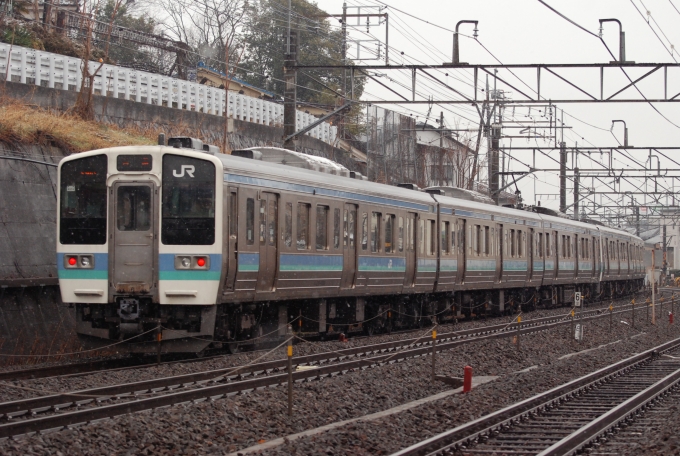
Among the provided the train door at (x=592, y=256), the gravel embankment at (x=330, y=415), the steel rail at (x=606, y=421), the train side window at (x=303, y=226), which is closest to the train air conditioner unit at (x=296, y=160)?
the train side window at (x=303, y=226)

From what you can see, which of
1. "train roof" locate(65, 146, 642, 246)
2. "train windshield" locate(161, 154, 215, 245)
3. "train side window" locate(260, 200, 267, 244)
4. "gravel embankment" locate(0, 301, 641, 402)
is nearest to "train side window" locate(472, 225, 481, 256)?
"train roof" locate(65, 146, 642, 246)

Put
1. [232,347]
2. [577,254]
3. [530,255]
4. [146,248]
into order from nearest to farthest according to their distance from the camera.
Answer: [146,248] → [232,347] → [530,255] → [577,254]

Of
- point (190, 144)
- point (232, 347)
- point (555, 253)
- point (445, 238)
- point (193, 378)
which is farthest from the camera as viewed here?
point (555, 253)

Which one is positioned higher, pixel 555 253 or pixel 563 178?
pixel 563 178

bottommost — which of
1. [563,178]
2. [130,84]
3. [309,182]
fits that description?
[309,182]

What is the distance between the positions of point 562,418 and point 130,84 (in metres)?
20.1

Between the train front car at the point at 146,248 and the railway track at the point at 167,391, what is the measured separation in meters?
1.59

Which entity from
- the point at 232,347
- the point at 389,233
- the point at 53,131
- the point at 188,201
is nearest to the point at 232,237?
the point at 188,201

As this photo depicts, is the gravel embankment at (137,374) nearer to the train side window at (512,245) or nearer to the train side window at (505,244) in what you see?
the train side window at (505,244)

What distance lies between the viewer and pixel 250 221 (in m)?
13.9

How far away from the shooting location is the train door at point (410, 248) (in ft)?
65.4

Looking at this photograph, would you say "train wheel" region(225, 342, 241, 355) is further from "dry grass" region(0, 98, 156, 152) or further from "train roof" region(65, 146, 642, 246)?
"dry grass" region(0, 98, 156, 152)

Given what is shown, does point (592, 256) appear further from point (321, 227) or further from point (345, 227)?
point (321, 227)

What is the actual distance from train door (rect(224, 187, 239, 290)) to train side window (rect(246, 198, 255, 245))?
0.34 m
